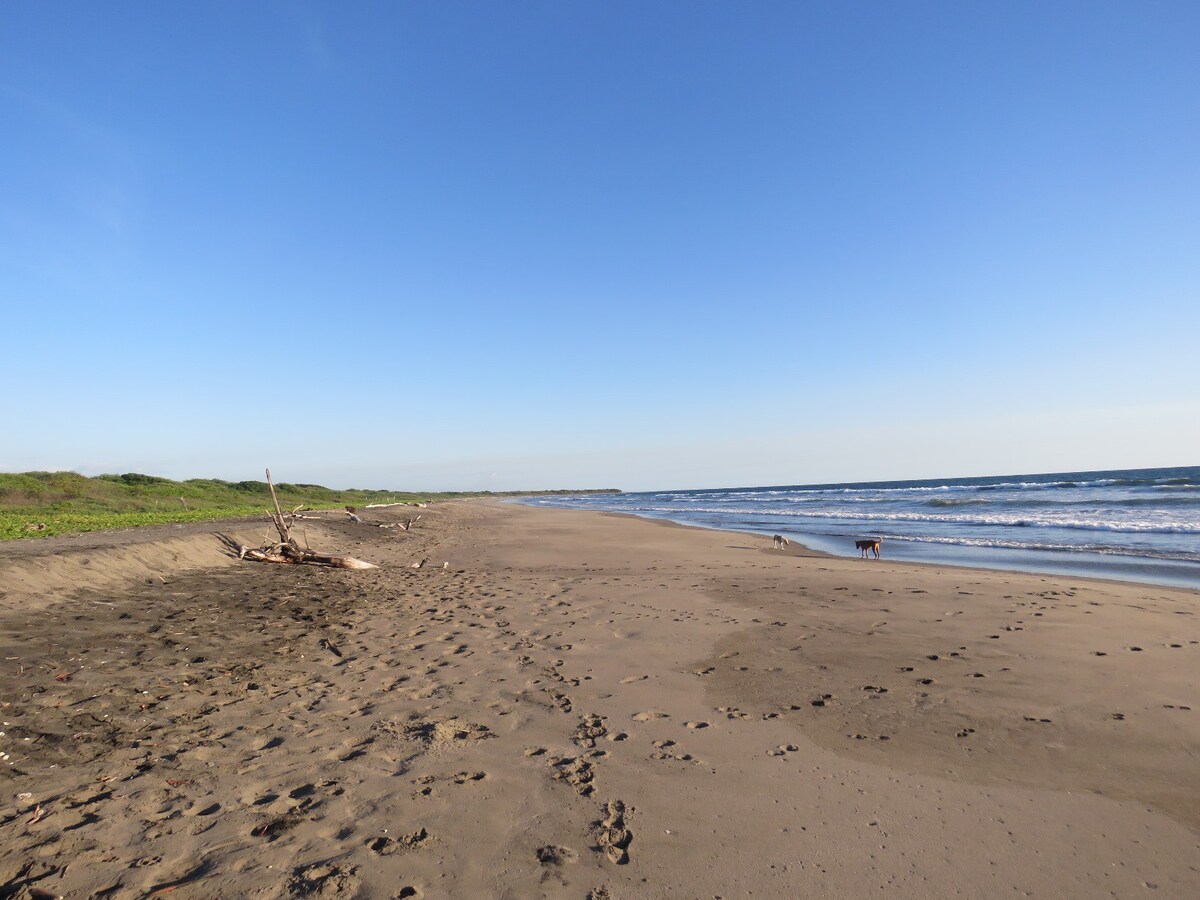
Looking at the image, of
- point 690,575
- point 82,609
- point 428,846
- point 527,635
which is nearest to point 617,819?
point 428,846

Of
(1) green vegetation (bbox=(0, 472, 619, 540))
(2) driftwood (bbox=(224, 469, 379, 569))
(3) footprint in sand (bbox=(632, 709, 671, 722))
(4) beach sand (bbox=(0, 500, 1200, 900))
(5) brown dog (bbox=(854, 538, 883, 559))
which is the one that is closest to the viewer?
(4) beach sand (bbox=(0, 500, 1200, 900))

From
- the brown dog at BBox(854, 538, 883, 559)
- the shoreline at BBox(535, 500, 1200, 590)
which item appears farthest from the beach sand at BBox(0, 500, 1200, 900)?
the brown dog at BBox(854, 538, 883, 559)

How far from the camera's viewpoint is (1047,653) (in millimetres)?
7410

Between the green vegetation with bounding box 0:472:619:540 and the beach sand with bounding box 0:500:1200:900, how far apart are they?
13.3m

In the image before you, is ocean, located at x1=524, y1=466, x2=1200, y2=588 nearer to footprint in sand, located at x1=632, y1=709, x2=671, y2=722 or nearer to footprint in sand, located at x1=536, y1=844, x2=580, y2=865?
footprint in sand, located at x1=632, y1=709, x2=671, y2=722

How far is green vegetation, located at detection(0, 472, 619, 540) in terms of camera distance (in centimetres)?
2036

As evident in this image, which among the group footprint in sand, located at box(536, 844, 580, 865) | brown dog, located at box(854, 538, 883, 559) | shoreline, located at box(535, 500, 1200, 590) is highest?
brown dog, located at box(854, 538, 883, 559)

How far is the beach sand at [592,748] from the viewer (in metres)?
3.40

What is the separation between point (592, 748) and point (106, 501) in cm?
4000

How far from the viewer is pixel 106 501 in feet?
111

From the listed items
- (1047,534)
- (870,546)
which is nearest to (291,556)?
(870,546)

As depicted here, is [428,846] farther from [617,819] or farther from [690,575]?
[690,575]

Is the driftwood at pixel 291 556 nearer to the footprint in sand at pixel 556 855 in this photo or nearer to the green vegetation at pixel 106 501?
the green vegetation at pixel 106 501

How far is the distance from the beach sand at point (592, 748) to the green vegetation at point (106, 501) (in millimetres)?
13329
